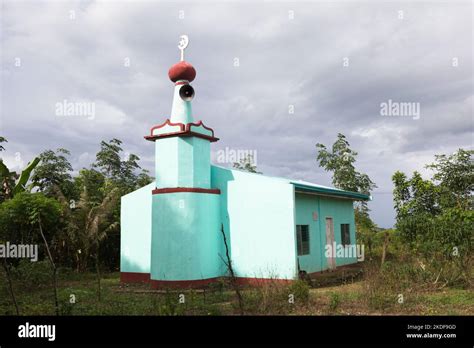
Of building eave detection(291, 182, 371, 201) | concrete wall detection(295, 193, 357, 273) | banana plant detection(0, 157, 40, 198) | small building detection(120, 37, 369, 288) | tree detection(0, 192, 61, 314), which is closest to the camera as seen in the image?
small building detection(120, 37, 369, 288)

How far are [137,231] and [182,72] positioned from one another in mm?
6656

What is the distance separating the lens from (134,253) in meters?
16.7

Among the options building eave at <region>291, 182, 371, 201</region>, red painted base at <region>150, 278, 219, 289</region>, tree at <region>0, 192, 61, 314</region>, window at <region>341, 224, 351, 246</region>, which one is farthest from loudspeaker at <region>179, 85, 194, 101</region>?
window at <region>341, 224, 351, 246</region>

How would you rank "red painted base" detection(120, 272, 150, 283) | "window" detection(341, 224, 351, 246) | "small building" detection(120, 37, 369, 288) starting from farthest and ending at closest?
"window" detection(341, 224, 351, 246), "red painted base" detection(120, 272, 150, 283), "small building" detection(120, 37, 369, 288)

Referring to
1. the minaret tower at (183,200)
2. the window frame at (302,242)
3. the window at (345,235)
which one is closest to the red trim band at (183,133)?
the minaret tower at (183,200)

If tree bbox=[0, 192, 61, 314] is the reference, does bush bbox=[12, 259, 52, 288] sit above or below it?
below

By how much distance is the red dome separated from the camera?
50.6 ft

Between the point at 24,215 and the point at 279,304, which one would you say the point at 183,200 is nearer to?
the point at 279,304

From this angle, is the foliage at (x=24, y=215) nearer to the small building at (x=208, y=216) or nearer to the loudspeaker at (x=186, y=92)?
the small building at (x=208, y=216)

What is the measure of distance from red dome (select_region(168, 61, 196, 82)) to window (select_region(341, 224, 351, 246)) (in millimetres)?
9834

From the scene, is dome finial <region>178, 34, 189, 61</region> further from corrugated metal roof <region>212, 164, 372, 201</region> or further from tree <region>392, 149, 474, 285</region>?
tree <region>392, 149, 474, 285</region>

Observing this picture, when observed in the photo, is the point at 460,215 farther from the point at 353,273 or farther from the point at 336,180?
the point at 336,180
